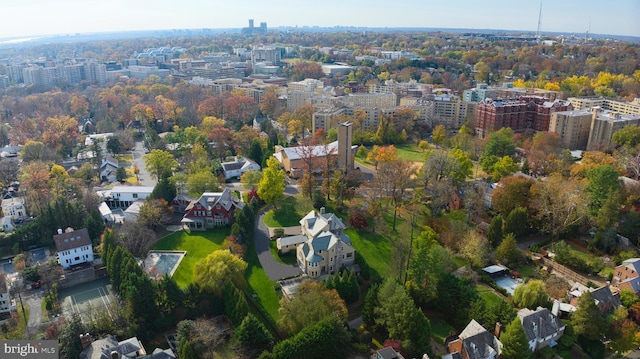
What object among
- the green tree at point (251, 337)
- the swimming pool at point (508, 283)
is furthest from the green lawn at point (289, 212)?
the swimming pool at point (508, 283)

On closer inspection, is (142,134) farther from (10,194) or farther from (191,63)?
(191,63)

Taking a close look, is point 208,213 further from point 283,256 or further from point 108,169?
point 108,169

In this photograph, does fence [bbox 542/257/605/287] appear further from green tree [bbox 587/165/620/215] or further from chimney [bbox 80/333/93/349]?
chimney [bbox 80/333/93/349]

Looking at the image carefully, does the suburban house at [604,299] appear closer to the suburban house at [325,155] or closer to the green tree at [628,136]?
the suburban house at [325,155]

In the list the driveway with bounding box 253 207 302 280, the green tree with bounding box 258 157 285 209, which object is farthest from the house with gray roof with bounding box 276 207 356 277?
the green tree with bounding box 258 157 285 209

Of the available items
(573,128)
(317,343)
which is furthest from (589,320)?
(573,128)

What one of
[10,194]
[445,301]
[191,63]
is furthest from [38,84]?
[445,301]
